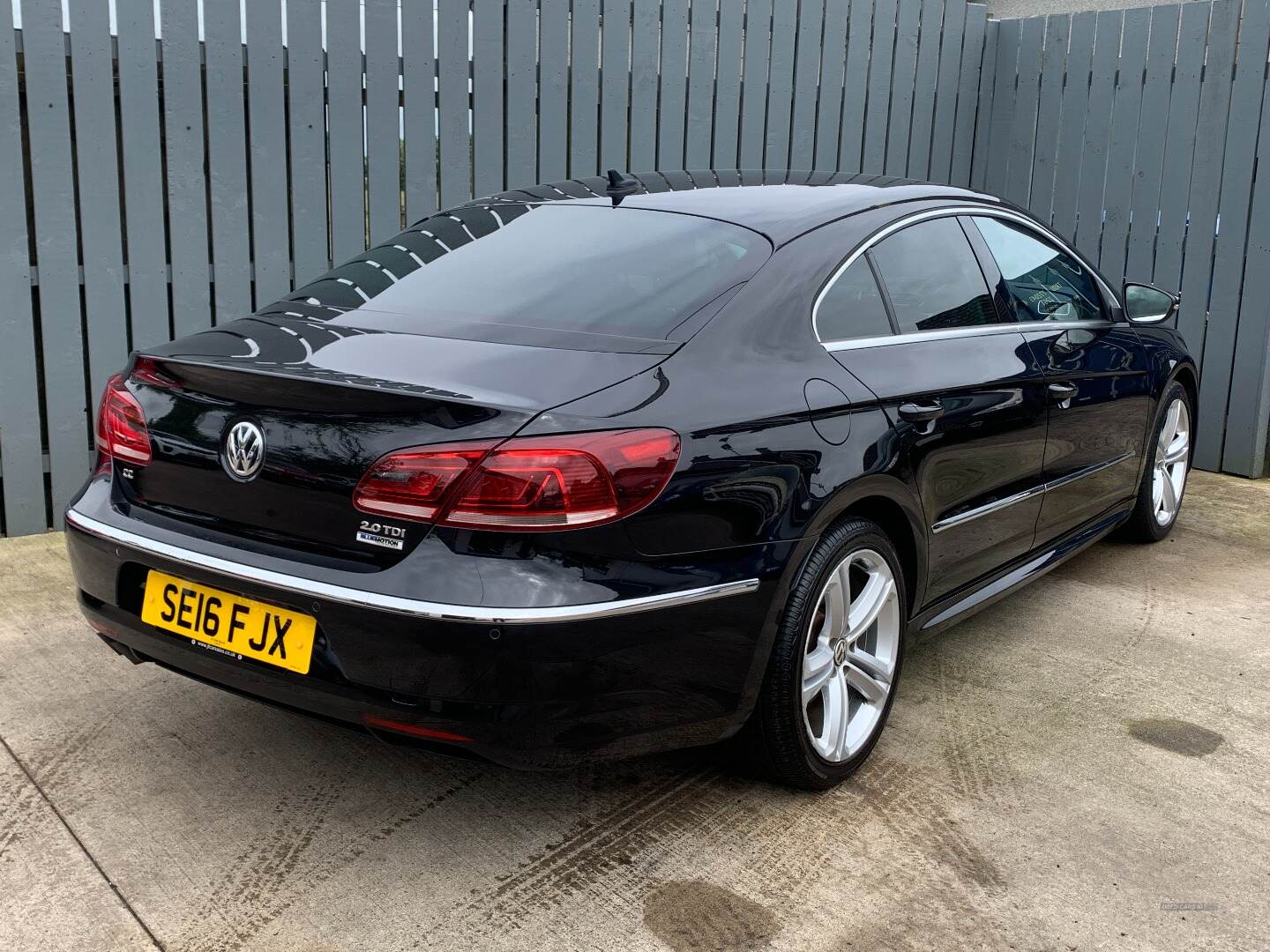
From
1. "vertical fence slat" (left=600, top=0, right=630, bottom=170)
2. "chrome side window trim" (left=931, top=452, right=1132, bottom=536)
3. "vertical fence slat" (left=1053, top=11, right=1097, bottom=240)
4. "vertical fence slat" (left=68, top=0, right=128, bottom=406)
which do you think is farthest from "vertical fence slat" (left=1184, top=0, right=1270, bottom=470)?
"vertical fence slat" (left=68, top=0, right=128, bottom=406)

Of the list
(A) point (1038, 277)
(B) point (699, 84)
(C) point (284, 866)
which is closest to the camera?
(C) point (284, 866)

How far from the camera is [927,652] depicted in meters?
3.91

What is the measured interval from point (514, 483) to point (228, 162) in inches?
138

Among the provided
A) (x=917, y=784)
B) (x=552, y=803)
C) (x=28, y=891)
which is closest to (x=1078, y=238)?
(x=917, y=784)

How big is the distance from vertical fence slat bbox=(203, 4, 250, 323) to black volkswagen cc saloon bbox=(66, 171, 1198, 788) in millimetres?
1998

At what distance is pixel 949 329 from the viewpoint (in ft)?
11.0

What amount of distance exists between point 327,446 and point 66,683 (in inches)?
66.7

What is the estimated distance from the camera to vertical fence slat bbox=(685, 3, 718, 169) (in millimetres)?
6324

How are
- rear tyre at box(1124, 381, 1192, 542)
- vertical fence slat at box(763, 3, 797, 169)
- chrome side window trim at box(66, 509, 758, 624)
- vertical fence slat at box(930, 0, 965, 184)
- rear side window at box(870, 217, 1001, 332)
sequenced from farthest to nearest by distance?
1. vertical fence slat at box(930, 0, 965, 184)
2. vertical fence slat at box(763, 3, 797, 169)
3. rear tyre at box(1124, 381, 1192, 542)
4. rear side window at box(870, 217, 1001, 332)
5. chrome side window trim at box(66, 509, 758, 624)

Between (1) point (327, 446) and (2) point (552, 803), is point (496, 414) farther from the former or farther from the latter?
(2) point (552, 803)

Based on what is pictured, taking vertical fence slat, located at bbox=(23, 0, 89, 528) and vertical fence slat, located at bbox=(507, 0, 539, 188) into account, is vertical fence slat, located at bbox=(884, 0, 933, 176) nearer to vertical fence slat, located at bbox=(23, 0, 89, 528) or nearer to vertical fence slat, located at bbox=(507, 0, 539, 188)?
vertical fence slat, located at bbox=(507, 0, 539, 188)

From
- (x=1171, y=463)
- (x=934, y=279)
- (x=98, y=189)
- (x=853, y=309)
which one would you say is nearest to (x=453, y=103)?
(x=98, y=189)

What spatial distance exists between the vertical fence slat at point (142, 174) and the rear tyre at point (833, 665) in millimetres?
3374

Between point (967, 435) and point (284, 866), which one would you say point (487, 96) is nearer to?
point (967, 435)
